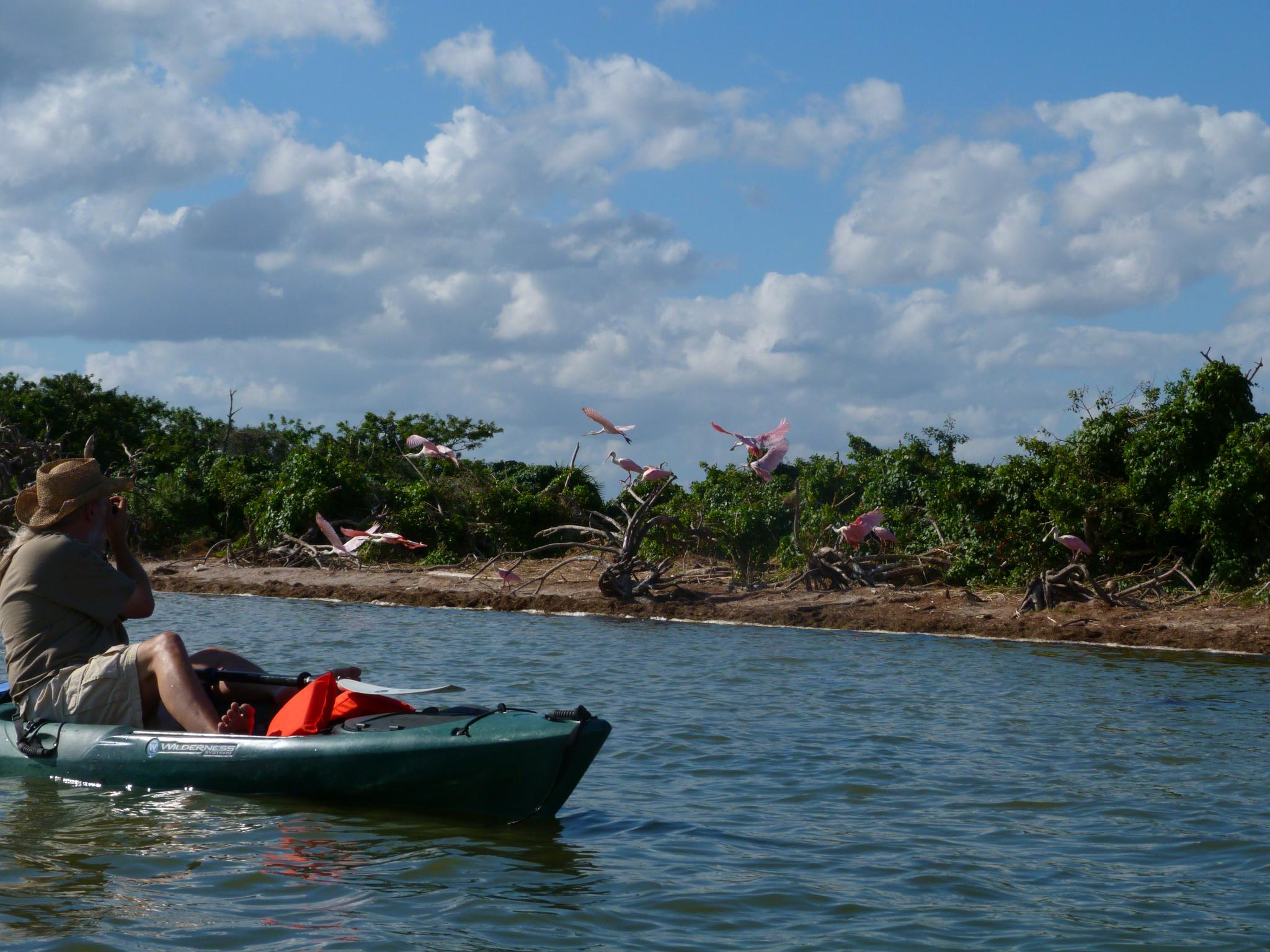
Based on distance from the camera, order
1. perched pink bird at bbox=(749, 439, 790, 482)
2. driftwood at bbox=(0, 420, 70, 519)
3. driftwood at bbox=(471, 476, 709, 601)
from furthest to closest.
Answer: driftwood at bbox=(0, 420, 70, 519) → driftwood at bbox=(471, 476, 709, 601) → perched pink bird at bbox=(749, 439, 790, 482)

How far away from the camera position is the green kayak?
5797 millimetres

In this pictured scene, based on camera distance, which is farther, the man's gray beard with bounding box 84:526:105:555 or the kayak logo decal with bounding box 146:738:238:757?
the man's gray beard with bounding box 84:526:105:555

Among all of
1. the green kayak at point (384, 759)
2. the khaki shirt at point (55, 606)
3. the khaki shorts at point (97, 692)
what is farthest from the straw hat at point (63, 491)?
the green kayak at point (384, 759)

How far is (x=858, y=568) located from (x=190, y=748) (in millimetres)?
12823

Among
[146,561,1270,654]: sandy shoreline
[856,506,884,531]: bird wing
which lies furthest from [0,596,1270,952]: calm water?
[856,506,884,531]: bird wing

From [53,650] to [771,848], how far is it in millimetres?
3584

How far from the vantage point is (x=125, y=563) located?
274 inches

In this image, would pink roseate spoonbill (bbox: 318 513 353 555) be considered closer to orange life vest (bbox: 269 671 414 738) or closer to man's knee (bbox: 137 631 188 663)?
man's knee (bbox: 137 631 188 663)

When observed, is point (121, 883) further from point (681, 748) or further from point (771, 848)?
point (681, 748)

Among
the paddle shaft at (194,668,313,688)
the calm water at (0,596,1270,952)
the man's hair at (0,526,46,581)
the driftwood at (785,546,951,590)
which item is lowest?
the calm water at (0,596,1270,952)

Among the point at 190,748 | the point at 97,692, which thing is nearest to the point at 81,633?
the point at 97,692

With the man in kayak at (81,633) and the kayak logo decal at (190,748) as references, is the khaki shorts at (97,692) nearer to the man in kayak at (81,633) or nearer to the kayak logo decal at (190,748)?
the man in kayak at (81,633)

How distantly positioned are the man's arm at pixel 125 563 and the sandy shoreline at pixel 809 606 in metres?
10.8

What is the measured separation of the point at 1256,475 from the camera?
1562 centimetres
